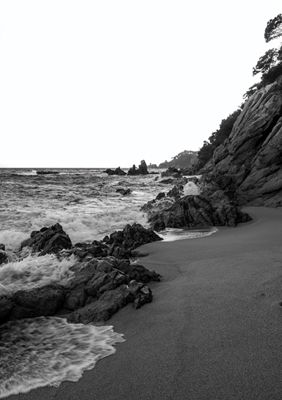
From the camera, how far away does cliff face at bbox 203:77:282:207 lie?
14531 mm

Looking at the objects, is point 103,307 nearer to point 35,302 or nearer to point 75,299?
point 75,299

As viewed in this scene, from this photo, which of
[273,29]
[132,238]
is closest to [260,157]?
[132,238]

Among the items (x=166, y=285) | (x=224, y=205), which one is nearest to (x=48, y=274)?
(x=166, y=285)

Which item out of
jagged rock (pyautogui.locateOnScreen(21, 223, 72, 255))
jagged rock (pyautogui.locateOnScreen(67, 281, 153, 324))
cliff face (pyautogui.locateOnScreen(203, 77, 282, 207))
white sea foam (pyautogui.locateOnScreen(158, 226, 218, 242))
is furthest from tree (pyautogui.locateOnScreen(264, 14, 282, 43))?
jagged rock (pyautogui.locateOnScreen(67, 281, 153, 324))

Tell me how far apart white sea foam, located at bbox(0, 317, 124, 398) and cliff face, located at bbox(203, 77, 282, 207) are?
41.8ft

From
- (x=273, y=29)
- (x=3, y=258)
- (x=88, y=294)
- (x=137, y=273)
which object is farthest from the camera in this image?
(x=273, y=29)

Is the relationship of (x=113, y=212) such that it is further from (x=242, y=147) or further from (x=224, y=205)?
(x=242, y=147)

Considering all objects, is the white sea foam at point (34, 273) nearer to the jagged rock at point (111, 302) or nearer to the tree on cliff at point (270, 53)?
the jagged rock at point (111, 302)

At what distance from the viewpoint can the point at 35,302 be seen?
13.2ft

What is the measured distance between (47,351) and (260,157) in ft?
54.0

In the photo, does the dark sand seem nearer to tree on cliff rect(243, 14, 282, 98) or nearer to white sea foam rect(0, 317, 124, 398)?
white sea foam rect(0, 317, 124, 398)

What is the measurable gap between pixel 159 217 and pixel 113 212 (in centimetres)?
320

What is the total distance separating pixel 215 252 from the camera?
21.2 feet

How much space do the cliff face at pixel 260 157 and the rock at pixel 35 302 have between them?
1257 centimetres
